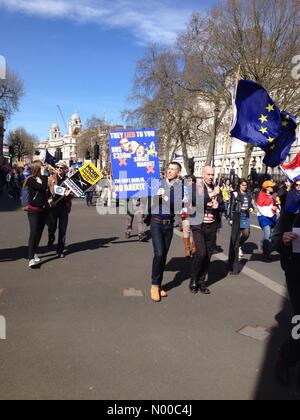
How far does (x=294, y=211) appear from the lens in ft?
12.3

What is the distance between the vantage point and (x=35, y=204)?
743 cm

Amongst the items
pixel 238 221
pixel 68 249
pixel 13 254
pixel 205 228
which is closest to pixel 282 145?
pixel 238 221

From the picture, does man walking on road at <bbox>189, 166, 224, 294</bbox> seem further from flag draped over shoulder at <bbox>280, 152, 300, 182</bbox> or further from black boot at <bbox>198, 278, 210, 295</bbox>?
flag draped over shoulder at <bbox>280, 152, 300, 182</bbox>

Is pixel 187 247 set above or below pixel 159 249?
below

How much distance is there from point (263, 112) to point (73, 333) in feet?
14.8

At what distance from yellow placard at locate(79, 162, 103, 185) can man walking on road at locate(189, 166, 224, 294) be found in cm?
321

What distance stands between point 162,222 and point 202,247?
761 millimetres

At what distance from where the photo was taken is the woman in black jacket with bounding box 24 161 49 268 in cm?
739

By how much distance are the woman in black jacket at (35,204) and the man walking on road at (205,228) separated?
292 centimetres

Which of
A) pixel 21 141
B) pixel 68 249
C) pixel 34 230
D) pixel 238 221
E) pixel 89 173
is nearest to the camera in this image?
pixel 34 230

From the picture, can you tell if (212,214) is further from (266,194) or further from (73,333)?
(266,194)

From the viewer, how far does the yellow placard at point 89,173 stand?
28.4 ft

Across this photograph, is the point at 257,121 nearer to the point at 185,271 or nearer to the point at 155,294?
the point at 185,271

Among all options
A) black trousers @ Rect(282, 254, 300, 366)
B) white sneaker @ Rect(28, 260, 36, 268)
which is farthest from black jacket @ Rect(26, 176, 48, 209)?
black trousers @ Rect(282, 254, 300, 366)
